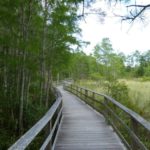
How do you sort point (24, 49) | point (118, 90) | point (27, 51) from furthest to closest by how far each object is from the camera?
1. point (118, 90)
2. point (27, 51)
3. point (24, 49)

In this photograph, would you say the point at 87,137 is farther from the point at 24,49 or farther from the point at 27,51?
the point at 27,51

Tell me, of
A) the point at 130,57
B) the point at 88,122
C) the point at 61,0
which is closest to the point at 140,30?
the point at 88,122

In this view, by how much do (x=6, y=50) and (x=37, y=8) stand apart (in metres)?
2.29

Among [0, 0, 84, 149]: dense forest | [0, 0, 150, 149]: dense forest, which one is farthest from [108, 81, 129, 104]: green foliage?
[0, 0, 84, 149]: dense forest

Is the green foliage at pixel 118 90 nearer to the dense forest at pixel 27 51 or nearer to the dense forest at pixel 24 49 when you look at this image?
the dense forest at pixel 27 51

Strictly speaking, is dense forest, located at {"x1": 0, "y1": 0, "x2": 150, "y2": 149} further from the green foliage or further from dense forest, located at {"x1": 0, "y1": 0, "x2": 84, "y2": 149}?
the green foliage

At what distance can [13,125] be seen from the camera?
12.8 metres

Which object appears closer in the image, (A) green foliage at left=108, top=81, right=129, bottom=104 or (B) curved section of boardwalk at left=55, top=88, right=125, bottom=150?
(B) curved section of boardwalk at left=55, top=88, right=125, bottom=150

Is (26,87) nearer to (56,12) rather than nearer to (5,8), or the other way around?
(56,12)

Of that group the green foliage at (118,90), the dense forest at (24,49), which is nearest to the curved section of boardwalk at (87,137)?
the dense forest at (24,49)

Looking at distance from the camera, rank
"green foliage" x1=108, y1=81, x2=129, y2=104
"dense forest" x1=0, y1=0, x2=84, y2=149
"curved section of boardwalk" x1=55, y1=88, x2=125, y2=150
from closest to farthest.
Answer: "curved section of boardwalk" x1=55, y1=88, x2=125, y2=150
"dense forest" x1=0, y1=0, x2=84, y2=149
"green foliage" x1=108, y1=81, x2=129, y2=104

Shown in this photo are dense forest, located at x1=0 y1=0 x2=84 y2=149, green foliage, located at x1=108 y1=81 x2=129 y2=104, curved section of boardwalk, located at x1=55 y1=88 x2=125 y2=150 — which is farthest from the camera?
green foliage, located at x1=108 y1=81 x2=129 y2=104

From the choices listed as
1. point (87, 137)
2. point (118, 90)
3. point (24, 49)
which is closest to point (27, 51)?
point (24, 49)

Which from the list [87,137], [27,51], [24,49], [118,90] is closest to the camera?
[87,137]
